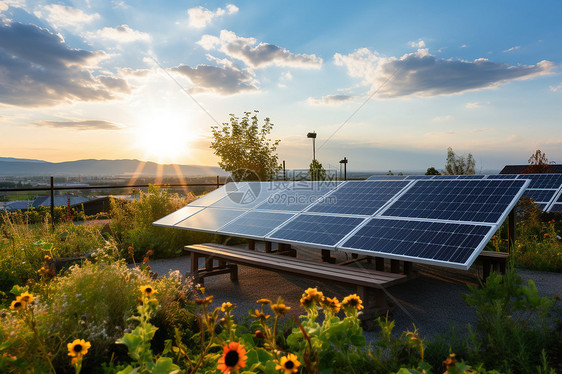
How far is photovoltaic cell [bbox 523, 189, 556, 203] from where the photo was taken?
14.0 metres

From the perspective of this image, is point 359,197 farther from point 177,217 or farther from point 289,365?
point 289,365

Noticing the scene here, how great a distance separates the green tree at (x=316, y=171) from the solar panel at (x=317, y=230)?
454 inches

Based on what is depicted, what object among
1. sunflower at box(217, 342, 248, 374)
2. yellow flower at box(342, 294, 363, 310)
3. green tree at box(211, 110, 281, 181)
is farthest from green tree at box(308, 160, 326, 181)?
sunflower at box(217, 342, 248, 374)

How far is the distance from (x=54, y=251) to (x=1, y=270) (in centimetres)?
124

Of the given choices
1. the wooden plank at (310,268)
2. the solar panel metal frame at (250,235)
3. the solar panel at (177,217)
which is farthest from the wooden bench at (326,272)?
the solar panel at (177,217)

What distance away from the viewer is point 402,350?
4.06 m

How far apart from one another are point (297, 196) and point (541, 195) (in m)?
10.9

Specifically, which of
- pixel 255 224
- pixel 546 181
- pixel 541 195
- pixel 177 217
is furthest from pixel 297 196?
pixel 546 181

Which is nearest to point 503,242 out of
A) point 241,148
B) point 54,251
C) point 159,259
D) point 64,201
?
point 159,259

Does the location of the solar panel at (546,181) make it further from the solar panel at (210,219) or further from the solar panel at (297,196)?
the solar panel at (210,219)

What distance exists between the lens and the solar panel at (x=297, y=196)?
27.5 feet

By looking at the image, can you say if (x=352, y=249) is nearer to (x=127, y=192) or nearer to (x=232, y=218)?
(x=232, y=218)

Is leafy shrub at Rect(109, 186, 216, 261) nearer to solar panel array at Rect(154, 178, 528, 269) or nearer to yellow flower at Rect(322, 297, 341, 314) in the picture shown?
solar panel array at Rect(154, 178, 528, 269)

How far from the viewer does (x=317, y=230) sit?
6.70 m
